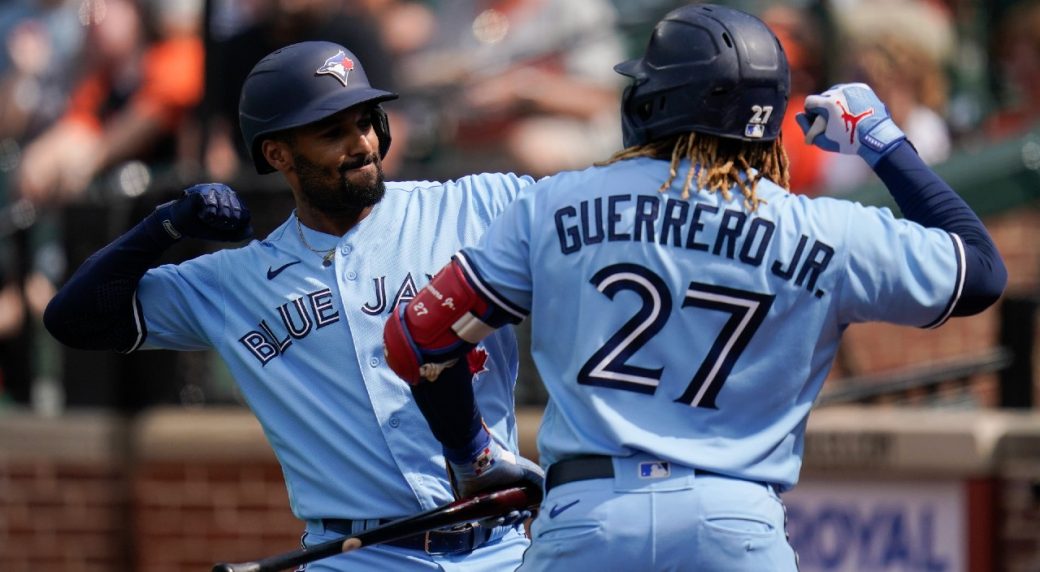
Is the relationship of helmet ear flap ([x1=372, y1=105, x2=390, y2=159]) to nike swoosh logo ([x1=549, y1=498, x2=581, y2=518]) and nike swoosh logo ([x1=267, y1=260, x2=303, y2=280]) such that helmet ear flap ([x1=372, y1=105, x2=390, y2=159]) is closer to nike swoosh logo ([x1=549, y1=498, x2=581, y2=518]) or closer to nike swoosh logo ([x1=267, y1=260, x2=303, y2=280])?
nike swoosh logo ([x1=267, y1=260, x2=303, y2=280])

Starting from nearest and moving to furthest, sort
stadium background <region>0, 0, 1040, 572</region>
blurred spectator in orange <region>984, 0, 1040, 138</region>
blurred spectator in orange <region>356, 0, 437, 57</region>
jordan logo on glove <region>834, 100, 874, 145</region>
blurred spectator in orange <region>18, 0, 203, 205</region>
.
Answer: jordan logo on glove <region>834, 100, 874, 145</region> → stadium background <region>0, 0, 1040, 572</region> → blurred spectator in orange <region>356, 0, 437, 57</region> → blurred spectator in orange <region>18, 0, 203, 205</region> → blurred spectator in orange <region>984, 0, 1040, 138</region>

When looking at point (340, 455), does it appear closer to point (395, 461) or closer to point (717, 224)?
point (395, 461)

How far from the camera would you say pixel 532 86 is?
8742 millimetres

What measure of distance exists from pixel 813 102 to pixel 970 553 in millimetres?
3683

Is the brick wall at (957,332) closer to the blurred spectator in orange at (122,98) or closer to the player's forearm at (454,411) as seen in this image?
the blurred spectator in orange at (122,98)

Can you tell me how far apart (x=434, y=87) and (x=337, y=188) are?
4.54 m

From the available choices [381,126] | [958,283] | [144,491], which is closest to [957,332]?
[144,491]

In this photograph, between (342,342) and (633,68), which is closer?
(633,68)

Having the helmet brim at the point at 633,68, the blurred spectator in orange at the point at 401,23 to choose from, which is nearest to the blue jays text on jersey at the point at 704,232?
the helmet brim at the point at 633,68

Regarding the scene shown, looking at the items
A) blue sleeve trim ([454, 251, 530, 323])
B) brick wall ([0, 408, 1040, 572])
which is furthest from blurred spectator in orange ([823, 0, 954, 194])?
blue sleeve trim ([454, 251, 530, 323])

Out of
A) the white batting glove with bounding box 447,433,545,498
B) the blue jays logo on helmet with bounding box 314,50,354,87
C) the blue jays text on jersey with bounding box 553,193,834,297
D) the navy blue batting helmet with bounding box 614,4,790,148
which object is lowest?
the white batting glove with bounding box 447,433,545,498

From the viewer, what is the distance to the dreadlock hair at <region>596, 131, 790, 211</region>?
3316 mm

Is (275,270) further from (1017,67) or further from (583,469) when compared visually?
(1017,67)

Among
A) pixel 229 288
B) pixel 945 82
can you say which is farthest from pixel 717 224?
pixel 945 82
